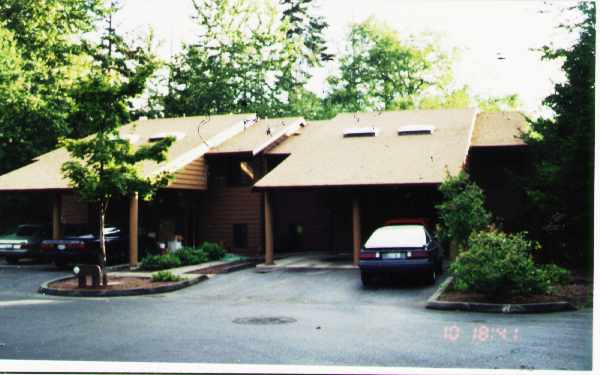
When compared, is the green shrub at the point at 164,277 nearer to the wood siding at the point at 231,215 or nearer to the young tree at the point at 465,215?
the young tree at the point at 465,215

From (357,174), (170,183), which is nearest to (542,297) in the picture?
(357,174)

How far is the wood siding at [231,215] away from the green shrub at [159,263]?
6329 millimetres

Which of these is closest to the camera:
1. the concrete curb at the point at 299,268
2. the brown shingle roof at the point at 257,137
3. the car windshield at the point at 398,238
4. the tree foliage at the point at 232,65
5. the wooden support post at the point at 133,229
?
the car windshield at the point at 398,238

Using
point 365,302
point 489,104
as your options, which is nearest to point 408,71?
point 489,104

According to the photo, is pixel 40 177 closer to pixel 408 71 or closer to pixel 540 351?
pixel 540 351

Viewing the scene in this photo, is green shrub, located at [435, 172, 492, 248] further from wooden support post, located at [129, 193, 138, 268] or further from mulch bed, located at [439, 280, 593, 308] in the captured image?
wooden support post, located at [129, 193, 138, 268]

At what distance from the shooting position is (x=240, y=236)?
2695 cm

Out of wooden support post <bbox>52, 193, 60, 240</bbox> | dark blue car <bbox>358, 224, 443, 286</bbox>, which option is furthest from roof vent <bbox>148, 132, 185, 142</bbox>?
dark blue car <bbox>358, 224, 443, 286</bbox>

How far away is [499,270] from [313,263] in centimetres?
984

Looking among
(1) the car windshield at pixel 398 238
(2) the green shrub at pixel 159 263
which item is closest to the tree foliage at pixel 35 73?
(2) the green shrub at pixel 159 263

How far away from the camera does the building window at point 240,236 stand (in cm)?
2681

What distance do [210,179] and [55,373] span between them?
63.5ft

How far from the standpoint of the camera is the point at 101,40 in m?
42.2
